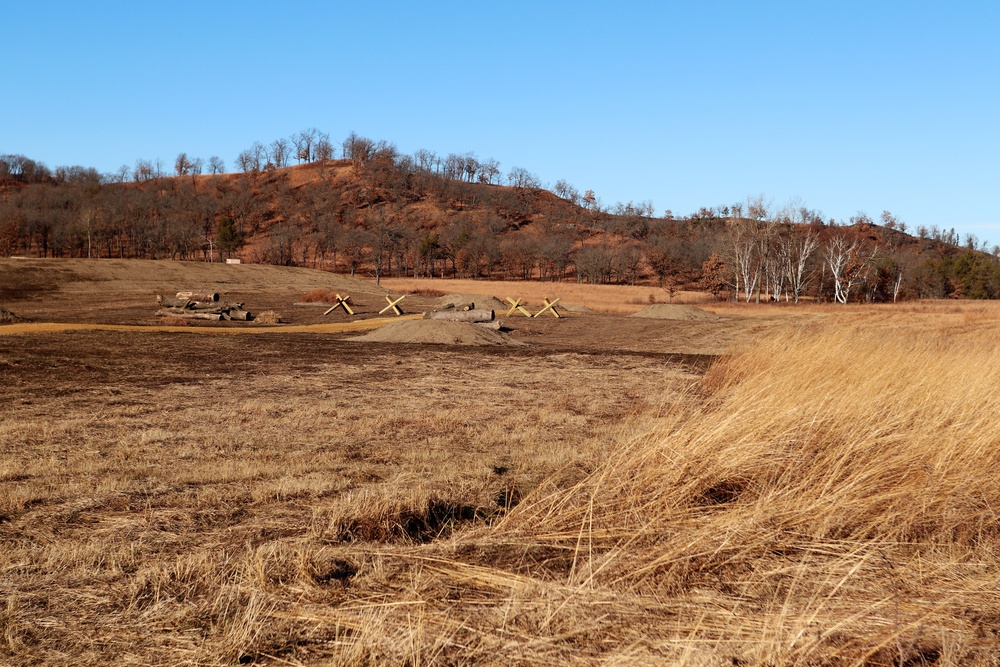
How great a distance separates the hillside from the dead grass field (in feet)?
197

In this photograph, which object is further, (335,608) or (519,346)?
(519,346)

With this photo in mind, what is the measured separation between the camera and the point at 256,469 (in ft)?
22.1

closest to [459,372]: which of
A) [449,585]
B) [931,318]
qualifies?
[449,585]

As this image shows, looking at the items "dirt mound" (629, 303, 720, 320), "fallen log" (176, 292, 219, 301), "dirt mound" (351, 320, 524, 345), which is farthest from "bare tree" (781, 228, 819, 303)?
"dirt mound" (351, 320, 524, 345)

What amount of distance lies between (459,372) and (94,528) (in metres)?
10.2

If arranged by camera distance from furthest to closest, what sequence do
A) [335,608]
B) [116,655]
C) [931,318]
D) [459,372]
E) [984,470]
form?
1. [931,318]
2. [459,372]
3. [984,470]
4. [335,608]
5. [116,655]

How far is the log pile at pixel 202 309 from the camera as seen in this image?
30.2m

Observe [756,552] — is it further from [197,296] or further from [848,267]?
[848,267]

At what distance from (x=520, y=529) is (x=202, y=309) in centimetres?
2895

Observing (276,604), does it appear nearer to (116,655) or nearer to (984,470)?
(116,655)

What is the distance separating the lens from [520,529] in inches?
192

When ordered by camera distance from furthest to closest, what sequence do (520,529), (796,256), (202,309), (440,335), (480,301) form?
(796,256), (480,301), (202,309), (440,335), (520,529)

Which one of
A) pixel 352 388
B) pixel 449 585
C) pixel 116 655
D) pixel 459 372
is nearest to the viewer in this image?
pixel 116 655


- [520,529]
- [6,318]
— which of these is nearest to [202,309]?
[6,318]
